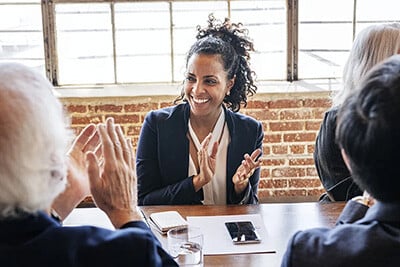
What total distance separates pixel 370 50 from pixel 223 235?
95 cm

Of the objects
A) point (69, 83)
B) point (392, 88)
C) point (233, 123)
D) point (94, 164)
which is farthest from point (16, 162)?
point (69, 83)

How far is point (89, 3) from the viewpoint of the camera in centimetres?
359

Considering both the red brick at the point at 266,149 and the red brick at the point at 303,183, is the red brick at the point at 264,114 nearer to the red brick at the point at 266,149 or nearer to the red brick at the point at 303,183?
the red brick at the point at 266,149

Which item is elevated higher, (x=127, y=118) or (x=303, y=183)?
(x=127, y=118)

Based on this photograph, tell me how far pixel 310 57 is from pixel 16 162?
2.92m

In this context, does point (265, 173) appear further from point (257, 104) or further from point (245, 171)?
point (245, 171)

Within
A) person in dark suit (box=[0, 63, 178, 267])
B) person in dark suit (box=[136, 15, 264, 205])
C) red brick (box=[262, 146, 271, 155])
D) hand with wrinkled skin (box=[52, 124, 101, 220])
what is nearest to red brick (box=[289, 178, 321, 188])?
red brick (box=[262, 146, 271, 155])

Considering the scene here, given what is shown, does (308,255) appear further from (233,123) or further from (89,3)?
(89,3)

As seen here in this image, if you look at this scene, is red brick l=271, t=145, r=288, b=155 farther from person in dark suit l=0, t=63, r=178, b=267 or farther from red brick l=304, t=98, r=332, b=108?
person in dark suit l=0, t=63, r=178, b=267

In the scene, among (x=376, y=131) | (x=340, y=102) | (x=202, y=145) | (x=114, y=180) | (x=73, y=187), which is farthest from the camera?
(x=202, y=145)

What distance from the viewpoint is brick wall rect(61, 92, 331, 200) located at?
354 cm

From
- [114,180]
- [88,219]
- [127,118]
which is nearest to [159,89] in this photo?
[127,118]

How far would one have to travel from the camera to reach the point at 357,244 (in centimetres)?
105

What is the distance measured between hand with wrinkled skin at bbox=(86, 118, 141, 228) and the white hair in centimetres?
24
